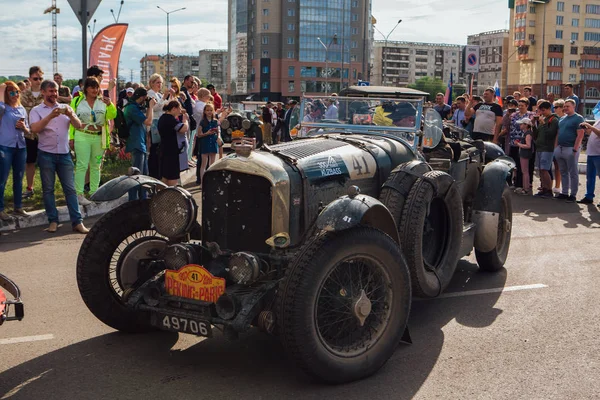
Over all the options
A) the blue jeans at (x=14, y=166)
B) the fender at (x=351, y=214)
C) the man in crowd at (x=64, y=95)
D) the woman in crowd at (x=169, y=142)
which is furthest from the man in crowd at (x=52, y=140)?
the fender at (x=351, y=214)

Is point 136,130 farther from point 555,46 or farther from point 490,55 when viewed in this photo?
point 490,55

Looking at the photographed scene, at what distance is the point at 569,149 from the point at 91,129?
26.9ft

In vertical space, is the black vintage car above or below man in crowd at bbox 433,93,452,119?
below

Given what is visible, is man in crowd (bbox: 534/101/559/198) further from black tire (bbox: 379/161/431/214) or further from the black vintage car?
black tire (bbox: 379/161/431/214)

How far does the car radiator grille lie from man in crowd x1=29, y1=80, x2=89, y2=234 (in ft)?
14.3

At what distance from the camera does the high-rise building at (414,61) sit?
178000 millimetres

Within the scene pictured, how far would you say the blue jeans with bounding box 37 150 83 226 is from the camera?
8727 mm

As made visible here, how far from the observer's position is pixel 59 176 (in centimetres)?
892

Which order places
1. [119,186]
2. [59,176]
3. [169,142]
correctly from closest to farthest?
1. [119,186]
2. [59,176]
3. [169,142]

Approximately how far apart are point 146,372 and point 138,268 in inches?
35.7

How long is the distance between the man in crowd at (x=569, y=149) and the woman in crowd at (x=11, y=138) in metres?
8.96

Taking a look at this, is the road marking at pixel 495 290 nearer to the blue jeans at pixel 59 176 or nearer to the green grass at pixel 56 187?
the blue jeans at pixel 59 176

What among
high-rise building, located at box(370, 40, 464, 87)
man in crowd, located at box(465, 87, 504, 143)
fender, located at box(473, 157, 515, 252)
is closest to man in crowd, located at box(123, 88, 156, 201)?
fender, located at box(473, 157, 515, 252)

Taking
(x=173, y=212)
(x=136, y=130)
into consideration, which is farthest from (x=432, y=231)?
(x=136, y=130)
